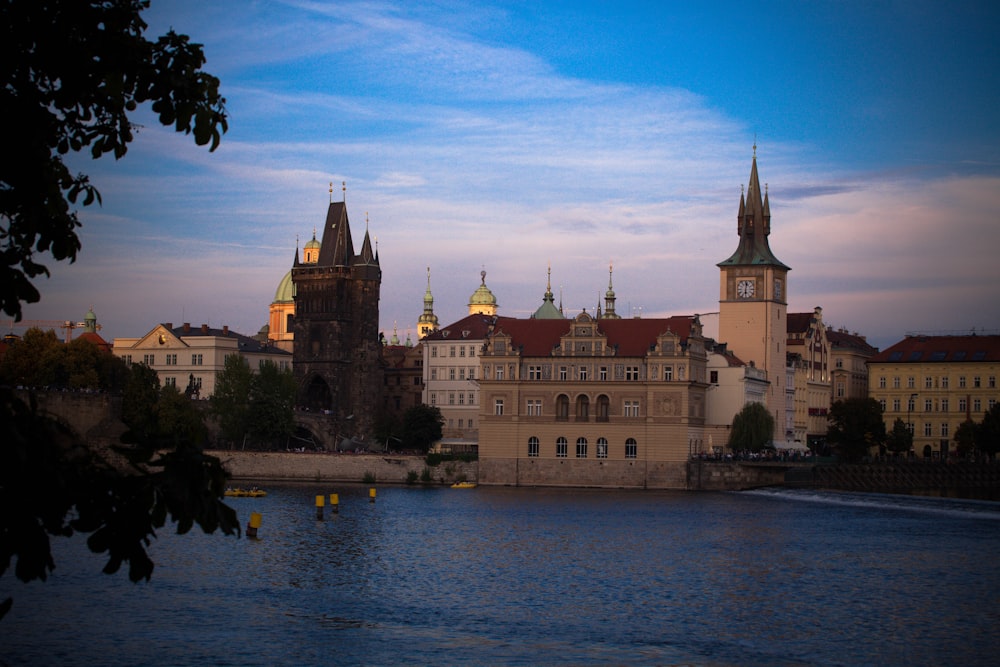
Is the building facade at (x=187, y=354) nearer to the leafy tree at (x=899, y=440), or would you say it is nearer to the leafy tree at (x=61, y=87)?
the leafy tree at (x=899, y=440)

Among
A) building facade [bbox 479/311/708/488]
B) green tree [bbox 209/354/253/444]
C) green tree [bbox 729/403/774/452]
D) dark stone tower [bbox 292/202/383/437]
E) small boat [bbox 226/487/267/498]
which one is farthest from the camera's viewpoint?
dark stone tower [bbox 292/202/383/437]

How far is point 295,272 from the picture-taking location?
12250 centimetres

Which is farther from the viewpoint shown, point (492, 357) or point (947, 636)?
point (492, 357)

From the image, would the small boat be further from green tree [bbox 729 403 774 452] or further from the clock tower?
the clock tower

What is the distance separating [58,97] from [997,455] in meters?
100

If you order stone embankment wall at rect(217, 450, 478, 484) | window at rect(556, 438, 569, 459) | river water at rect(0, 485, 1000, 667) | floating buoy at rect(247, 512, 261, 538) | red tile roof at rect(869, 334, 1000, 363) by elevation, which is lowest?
river water at rect(0, 485, 1000, 667)

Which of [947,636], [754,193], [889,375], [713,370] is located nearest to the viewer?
[947,636]

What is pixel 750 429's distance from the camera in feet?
313

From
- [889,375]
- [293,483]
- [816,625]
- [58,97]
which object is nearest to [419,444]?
[293,483]

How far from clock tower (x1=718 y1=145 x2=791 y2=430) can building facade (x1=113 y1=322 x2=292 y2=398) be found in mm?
37931

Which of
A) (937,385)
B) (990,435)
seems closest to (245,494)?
(990,435)

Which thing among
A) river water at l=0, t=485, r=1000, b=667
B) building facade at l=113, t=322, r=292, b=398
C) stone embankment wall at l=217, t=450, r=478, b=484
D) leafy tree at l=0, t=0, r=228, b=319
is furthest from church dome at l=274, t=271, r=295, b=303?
A: leafy tree at l=0, t=0, r=228, b=319

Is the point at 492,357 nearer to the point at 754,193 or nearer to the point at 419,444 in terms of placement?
the point at 419,444

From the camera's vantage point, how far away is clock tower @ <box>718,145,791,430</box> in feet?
346
